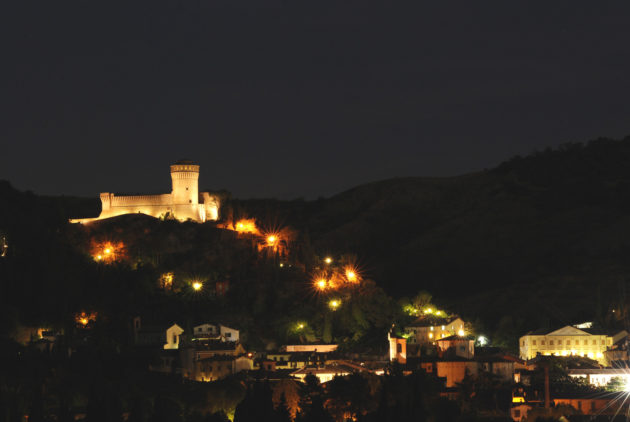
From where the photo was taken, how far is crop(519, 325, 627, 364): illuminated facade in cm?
10139

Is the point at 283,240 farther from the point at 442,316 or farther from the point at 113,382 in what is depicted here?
the point at 113,382

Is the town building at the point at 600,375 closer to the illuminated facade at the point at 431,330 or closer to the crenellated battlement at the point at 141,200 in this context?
the illuminated facade at the point at 431,330

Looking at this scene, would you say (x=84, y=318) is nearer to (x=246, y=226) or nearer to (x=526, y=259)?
(x=246, y=226)

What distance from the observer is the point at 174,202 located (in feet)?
375

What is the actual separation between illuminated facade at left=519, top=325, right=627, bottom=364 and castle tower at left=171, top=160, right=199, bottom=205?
35699 mm

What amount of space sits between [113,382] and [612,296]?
71.7 metres

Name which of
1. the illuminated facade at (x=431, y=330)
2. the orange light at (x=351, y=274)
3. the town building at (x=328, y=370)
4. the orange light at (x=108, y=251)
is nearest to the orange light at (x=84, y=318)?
the orange light at (x=108, y=251)

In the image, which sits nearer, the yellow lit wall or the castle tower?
the yellow lit wall

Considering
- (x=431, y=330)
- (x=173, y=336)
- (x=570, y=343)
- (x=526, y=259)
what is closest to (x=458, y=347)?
(x=431, y=330)

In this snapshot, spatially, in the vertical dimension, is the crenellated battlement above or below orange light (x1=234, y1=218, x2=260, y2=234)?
above

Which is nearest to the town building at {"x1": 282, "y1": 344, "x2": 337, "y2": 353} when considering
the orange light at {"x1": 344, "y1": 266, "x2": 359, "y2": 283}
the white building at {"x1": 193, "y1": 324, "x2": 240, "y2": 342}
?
the white building at {"x1": 193, "y1": 324, "x2": 240, "y2": 342}

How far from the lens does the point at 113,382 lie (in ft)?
252

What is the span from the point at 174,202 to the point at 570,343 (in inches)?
1579

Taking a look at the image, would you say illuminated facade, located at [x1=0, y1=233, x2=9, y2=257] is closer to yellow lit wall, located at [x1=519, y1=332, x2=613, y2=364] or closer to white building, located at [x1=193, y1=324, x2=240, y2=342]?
white building, located at [x1=193, y1=324, x2=240, y2=342]
